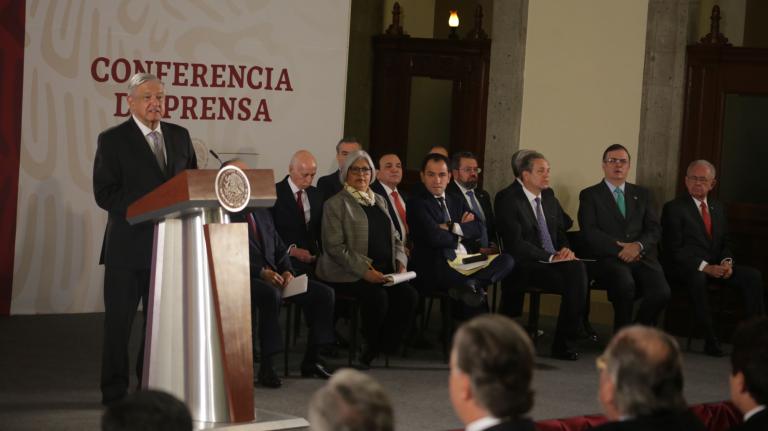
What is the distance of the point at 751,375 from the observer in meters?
3.01

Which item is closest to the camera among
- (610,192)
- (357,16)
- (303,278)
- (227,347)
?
(227,347)

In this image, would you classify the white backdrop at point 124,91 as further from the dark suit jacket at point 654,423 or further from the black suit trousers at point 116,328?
the dark suit jacket at point 654,423

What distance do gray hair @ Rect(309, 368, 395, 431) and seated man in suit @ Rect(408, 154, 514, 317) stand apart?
5130 mm

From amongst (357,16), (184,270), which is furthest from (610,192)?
(184,270)

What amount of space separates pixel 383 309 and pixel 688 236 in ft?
8.18

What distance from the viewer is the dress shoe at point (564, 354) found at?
7.64 meters

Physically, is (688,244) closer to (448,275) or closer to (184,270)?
(448,275)

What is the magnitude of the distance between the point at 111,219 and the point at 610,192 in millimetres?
3873

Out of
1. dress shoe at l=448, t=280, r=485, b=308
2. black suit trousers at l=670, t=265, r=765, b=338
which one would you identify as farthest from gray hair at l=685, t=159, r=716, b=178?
A: dress shoe at l=448, t=280, r=485, b=308

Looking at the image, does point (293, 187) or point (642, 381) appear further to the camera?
point (293, 187)

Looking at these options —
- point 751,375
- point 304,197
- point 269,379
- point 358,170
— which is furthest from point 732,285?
point 751,375

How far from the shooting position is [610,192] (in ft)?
26.8

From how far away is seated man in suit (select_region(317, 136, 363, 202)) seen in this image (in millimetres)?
7766

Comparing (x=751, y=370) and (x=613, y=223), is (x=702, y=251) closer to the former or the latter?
(x=613, y=223)
